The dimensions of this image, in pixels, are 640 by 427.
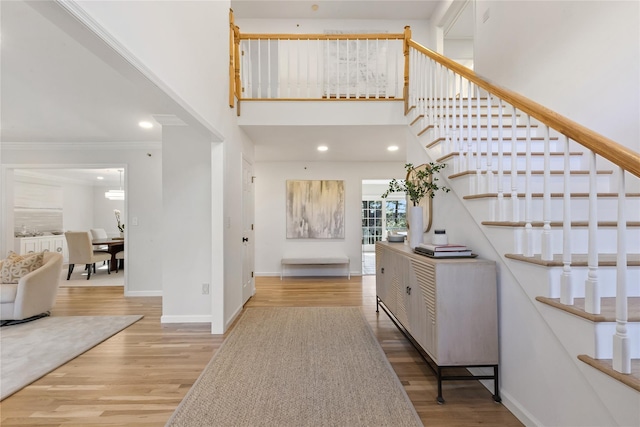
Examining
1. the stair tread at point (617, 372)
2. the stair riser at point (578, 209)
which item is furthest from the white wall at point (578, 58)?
the stair tread at point (617, 372)

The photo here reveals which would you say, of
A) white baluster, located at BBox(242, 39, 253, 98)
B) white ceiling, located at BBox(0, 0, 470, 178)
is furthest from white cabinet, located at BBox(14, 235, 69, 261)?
white baluster, located at BBox(242, 39, 253, 98)

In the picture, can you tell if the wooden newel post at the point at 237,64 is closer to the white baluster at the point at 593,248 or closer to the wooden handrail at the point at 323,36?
the wooden handrail at the point at 323,36

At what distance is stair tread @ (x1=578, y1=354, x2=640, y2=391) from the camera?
1.06 m

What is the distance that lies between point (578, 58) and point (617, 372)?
2.41 metres

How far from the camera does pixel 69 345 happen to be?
2770 millimetres

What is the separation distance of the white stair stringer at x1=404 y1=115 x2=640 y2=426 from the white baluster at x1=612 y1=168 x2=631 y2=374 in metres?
0.09

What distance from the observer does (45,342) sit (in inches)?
112

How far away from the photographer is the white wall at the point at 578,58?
6.46 feet

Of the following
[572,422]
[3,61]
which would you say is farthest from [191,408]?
[3,61]

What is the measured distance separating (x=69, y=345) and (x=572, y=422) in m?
3.89

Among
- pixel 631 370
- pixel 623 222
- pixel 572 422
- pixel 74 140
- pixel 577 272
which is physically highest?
pixel 74 140

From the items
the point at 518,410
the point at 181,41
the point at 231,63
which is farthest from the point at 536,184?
the point at 231,63

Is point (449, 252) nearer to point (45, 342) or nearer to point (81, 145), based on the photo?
point (45, 342)

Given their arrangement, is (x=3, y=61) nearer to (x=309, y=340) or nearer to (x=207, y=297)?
(x=207, y=297)
